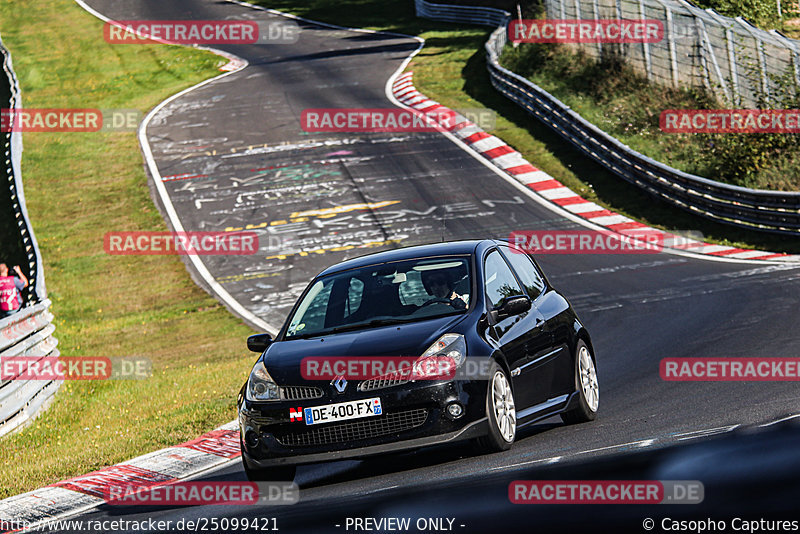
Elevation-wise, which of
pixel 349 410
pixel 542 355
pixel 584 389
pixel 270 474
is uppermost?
pixel 349 410

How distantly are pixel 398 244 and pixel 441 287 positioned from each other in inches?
582

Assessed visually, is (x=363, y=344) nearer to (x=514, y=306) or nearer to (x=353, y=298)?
(x=353, y=298)

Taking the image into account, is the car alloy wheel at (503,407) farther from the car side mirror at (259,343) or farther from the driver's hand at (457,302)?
the car side mirror at (259,343)

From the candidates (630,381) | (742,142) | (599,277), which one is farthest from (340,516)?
(742,142)

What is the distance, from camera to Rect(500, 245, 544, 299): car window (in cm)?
919

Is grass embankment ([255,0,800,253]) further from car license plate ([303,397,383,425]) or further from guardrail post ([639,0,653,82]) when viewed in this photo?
car license plate ([303,397,383,425])

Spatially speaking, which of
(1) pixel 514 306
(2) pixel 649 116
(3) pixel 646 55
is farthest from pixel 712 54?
(1) pixel 514 306

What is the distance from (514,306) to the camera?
8062 millimetres

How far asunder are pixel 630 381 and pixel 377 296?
11.6 ft

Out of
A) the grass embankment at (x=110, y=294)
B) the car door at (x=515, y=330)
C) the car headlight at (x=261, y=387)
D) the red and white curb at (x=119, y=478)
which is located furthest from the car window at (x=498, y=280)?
the grass embankment at (x=110, y=294)

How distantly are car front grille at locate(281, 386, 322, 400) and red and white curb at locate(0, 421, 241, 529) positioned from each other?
179 cm

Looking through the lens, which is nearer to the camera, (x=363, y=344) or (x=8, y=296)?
(x=363, y=344)

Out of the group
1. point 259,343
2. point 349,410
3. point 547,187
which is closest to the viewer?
point 349,410

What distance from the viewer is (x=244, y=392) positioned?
313 inches
